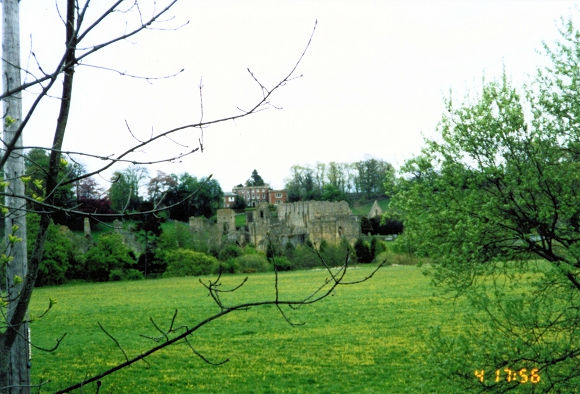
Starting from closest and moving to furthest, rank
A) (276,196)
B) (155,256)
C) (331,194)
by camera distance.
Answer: (155,256), (331,194), (276,196)

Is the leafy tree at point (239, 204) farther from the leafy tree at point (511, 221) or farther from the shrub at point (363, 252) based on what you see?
the leafy tree at point (511, 221)

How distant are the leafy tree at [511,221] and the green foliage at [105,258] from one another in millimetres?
38100

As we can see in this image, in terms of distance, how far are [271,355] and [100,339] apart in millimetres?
6247

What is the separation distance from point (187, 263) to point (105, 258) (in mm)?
6463

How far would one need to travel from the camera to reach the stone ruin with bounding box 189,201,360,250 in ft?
202

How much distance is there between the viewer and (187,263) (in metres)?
48.5

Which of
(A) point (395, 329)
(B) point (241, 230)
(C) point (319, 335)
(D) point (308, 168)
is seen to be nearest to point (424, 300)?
(A) point (395, 329)

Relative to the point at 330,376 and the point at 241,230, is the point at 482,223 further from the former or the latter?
the point at 241,230

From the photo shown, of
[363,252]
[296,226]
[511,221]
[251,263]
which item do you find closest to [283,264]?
[251,263]

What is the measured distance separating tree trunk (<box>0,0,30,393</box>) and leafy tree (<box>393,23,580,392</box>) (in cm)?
571

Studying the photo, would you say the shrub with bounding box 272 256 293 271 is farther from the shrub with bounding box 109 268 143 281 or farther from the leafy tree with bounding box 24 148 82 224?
the leafy tree with bounding box 24 148 82 224

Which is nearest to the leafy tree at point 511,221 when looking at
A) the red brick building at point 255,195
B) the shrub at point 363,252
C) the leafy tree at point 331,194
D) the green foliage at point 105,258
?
the green foliage at point 105,258

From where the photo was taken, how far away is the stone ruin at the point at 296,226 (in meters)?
61.6
